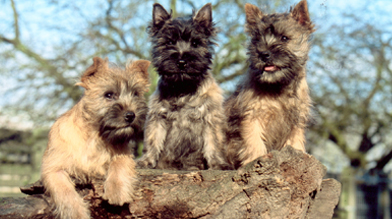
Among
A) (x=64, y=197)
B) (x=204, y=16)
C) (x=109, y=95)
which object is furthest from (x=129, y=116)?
(x=204, y=16)

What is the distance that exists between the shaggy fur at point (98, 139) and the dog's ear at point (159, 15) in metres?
1.27

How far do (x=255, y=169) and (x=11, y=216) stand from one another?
266 cm

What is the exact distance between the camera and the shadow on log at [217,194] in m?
4.03

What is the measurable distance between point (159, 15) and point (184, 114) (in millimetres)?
1496

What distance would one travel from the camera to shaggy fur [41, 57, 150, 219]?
3.88 m

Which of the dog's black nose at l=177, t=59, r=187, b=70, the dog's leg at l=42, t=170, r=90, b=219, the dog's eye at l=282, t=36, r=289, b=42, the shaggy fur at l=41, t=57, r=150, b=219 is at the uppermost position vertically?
the dog's eye at l=282, t=36, r=289, b=42

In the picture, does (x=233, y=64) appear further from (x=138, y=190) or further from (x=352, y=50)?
(x=138, y=190)

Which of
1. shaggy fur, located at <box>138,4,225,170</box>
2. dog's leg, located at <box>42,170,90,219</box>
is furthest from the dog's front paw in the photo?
dog's leg, located at <box>42,170,90,219</box>

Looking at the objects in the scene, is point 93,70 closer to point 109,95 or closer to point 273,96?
point 109,95

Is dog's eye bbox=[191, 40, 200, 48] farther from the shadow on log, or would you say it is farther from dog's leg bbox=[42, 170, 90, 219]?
dog's leg bbox=[42, 170, 90, 219]

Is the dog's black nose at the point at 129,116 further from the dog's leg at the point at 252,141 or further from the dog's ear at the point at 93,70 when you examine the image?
the dog's leg at the point at 252,141

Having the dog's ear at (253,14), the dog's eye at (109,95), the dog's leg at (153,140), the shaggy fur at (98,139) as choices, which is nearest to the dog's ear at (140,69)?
the shaggy fur at (98,139)

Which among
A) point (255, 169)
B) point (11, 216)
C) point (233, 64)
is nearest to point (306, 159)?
point (255, 169)

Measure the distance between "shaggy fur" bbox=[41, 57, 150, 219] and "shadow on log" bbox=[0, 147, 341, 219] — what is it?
0.22 meters
